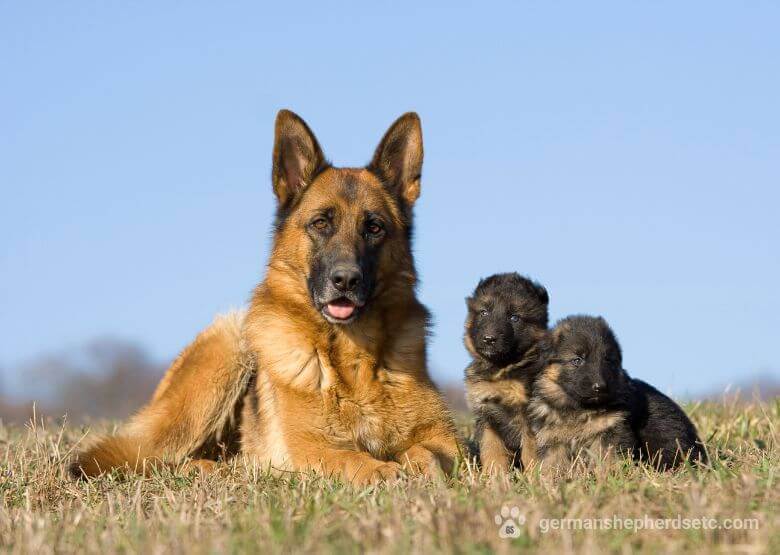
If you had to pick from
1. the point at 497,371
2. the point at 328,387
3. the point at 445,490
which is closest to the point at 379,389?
the point at 328,387

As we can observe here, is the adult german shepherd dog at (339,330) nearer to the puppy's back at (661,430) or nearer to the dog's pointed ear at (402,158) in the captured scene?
the dog's pointed ear at (402,158)

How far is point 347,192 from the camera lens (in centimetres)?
718

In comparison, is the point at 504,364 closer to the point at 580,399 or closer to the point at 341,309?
the point at 580,399

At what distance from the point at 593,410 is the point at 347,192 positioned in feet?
8.16

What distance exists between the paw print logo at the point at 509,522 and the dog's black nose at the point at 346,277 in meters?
2.66

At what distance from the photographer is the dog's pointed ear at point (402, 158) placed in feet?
25.0

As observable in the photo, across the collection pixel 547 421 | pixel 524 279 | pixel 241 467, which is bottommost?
pixel 241 467

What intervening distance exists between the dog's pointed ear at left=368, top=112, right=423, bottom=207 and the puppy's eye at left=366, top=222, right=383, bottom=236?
584 mm

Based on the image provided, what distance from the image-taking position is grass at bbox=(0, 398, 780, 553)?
3.87 meters

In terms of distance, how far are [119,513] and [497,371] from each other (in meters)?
3.13

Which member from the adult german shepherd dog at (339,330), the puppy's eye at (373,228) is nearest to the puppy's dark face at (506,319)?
the adult german shepherd dog at (339,330)

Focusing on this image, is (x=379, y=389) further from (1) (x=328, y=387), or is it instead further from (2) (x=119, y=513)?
(2) (x=119, y=513)

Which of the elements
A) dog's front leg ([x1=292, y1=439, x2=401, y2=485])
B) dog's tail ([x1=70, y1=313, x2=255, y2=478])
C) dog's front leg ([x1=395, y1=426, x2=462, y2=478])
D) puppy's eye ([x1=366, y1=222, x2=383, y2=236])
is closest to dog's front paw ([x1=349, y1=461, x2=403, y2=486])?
dog's front leg ([x1=292, y1=439, x2=401, y2=485])

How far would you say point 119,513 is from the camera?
17.2 ft
